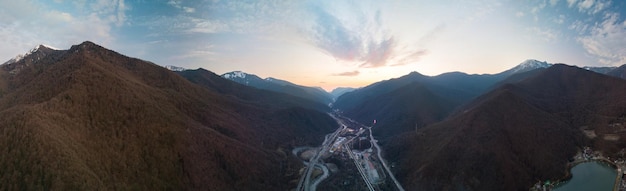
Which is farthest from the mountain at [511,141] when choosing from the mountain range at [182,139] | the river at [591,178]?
the river at [591,178]

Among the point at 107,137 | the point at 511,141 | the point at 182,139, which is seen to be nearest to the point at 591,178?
the point at 511,141

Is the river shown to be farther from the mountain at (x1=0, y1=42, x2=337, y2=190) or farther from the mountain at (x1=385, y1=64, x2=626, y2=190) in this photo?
the mountain at (x1=0, y1=42, x2=337, y2=190)

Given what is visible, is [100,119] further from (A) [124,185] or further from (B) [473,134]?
(B) [473,134]

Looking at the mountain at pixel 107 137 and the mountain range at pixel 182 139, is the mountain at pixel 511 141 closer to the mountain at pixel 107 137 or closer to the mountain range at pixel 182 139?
the mountain range at pixel 182 139

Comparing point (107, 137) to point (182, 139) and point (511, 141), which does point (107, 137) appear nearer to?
point (182, 139)

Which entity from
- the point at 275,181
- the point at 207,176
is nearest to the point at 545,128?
the point at 275,181
